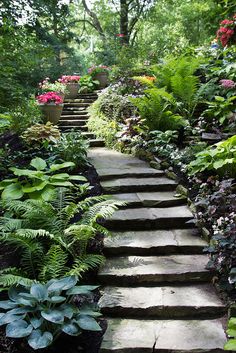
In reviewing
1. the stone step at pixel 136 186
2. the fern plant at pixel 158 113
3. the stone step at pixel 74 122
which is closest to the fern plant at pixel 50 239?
the stone step at pixel 136 186

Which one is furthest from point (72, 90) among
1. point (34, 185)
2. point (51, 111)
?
point (34, 185)

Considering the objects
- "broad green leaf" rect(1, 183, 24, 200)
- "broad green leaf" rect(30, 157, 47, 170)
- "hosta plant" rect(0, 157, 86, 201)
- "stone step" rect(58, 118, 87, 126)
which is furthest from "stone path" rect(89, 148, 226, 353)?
"stone step" rect(58, 118, 87, 126)

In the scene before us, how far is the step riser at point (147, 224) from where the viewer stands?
12.3 ft

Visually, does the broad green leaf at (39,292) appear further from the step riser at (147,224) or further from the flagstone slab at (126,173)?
the flagstone slab at (126,173)

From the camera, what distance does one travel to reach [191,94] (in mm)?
5871

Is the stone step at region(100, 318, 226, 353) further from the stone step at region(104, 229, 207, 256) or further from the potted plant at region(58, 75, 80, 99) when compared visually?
the potted plant at region(58, 75, 80, 99)

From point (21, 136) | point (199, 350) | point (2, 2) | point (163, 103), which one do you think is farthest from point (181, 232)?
point (2, 2)

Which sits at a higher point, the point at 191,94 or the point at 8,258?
the point at 191,94

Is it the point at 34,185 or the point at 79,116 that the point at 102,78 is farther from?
the point at 34,185

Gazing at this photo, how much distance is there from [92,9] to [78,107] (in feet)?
36.4

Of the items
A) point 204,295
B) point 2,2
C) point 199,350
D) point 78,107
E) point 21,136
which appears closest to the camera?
point 199,350

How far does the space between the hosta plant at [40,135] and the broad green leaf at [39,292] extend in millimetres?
3344

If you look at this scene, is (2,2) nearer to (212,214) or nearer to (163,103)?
(163,103)

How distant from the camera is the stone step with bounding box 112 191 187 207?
410 centimetres
